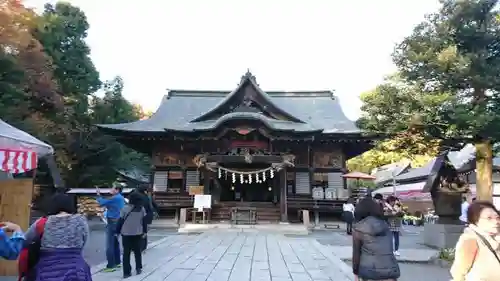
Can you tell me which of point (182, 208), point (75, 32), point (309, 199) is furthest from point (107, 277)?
point (75, 32)

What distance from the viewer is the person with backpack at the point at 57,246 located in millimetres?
2928

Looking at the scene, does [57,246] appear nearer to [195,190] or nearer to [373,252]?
[373,252]

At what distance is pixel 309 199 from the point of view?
19281mm

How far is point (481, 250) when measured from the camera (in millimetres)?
2768

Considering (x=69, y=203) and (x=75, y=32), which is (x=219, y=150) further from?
(x=69, y=203)

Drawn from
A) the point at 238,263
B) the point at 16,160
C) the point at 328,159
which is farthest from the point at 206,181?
the point at 16,160

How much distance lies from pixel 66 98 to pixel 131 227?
16889mm

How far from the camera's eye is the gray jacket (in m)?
3.66

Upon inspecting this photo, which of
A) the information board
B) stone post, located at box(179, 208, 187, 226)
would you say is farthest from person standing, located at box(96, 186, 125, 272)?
the information board

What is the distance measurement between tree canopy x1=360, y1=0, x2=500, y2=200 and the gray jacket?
5372 mm

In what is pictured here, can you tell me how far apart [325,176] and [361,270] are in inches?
657

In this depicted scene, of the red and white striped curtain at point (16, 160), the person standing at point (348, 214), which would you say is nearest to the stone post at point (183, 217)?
the person standing at point (348, 214)

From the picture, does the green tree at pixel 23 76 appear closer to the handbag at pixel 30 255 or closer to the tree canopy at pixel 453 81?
Answer: the handbag at pixel 30 255

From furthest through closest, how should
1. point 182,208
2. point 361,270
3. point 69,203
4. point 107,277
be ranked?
1. point 182,208
2. point 107,277
3. point 361,270
4. point 69,203
